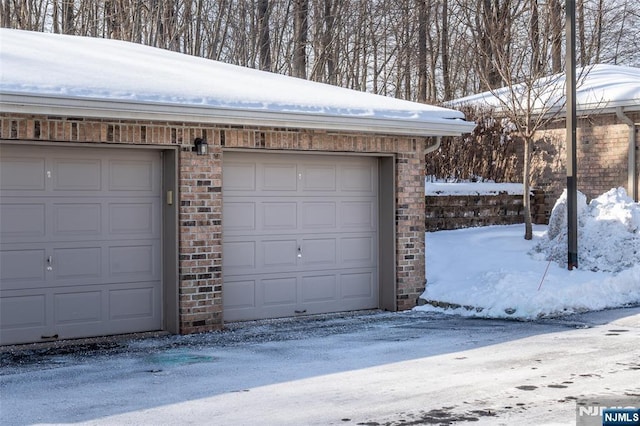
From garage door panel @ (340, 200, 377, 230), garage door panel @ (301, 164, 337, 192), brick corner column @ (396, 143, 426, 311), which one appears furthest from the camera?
brick corner column @ (396, 143, 426, 311)

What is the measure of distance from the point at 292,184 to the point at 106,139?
116 inches

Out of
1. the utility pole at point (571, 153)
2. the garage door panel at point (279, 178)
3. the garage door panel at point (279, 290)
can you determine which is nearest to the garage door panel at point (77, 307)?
the garage door panel at point (279, 290)

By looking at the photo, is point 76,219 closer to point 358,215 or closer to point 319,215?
point 319,215

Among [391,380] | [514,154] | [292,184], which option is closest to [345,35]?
[514,154]

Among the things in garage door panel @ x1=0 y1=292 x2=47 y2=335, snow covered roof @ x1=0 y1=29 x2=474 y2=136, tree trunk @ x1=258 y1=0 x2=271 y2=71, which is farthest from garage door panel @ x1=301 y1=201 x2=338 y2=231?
tree trunk @ x1=258 y1=0 x2=271 y2=71

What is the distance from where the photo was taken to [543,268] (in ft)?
48.0

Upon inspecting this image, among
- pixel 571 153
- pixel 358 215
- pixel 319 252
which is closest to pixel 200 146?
pixel 319 252

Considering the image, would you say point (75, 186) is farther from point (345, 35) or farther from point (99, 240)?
point (345, 35)

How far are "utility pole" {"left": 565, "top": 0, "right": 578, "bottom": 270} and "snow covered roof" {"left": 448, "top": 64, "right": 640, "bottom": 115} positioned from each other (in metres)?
1.96

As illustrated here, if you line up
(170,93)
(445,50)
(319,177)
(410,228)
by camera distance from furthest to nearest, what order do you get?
(445,50), (410,228), (319,177), (170,93)

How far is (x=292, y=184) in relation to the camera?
1291cm

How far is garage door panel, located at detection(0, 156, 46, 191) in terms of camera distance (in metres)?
10.6

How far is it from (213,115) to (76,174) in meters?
1.78

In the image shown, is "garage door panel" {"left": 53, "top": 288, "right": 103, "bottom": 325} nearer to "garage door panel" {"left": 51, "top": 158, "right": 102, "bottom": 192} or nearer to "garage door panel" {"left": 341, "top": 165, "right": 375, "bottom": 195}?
"garage door panel" {"left": 51, "top": 158, "right": 102, "bottom": 192}
